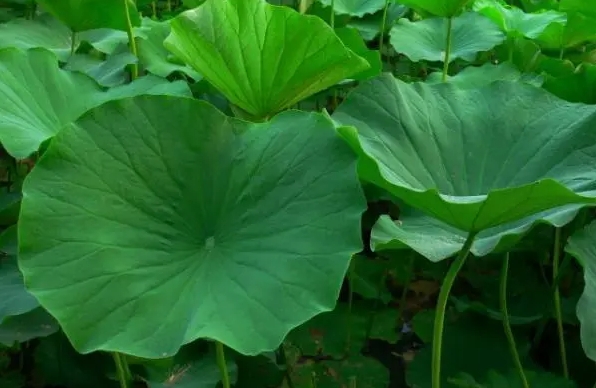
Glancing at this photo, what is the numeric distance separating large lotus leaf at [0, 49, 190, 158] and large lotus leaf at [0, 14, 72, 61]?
39 cm

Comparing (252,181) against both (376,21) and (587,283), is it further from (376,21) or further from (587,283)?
(376,21)

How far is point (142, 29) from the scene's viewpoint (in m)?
1.51

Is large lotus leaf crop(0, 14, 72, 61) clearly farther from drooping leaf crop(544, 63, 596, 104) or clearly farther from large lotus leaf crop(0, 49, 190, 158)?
drooping leaf crop(544, 63, 596, 104)

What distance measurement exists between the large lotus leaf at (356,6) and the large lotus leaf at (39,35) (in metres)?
0.56

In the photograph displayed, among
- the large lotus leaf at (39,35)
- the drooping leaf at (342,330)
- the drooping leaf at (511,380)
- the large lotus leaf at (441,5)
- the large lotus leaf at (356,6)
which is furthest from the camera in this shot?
the large lotus leaf at (356,6)

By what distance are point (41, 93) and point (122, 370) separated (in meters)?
0.39

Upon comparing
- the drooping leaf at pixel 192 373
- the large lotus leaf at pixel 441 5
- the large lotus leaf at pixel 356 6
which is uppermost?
the large lotus leaf at pixel 441 5

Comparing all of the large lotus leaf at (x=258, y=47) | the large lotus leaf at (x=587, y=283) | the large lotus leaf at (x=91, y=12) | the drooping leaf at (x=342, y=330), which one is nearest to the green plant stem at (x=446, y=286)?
the large lotus leaf at (x=587, y=283)

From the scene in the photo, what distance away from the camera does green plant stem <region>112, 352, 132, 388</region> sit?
0.98 meters

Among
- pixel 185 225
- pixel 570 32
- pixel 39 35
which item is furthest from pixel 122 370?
pixel 570 32

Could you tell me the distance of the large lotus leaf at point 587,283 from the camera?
34.0 inches

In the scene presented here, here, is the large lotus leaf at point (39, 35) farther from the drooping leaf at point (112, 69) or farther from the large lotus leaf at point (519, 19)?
the large lotus leaf at point (519, 19)

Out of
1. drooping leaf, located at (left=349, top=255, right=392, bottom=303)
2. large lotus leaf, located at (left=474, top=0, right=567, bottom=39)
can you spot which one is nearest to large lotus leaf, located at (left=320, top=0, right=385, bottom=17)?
large lotus leaf, located at (left=474, top=0, right=567, bottom=39)

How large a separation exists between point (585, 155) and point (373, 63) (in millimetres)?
490
